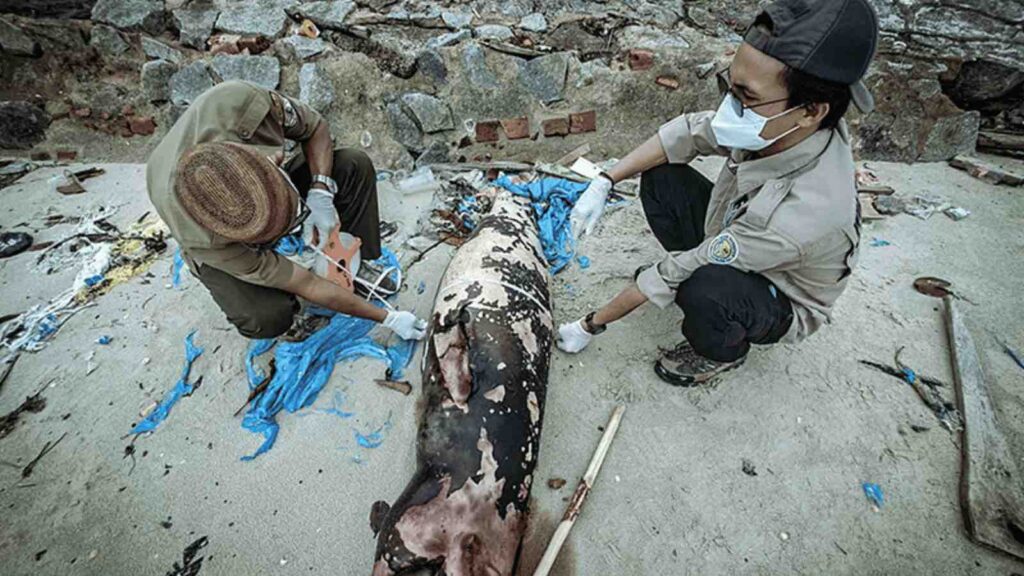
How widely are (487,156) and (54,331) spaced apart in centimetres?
274

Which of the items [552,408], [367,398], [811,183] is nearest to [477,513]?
[552,408]

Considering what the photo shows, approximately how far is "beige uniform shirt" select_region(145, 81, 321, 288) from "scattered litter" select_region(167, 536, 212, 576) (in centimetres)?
98

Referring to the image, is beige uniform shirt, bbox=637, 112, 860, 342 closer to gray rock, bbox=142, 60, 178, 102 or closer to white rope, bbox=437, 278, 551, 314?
white rope, bbox=437, 278, 551, 314

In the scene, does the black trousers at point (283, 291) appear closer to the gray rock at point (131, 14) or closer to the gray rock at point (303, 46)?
the gray rock at point (303, 46)

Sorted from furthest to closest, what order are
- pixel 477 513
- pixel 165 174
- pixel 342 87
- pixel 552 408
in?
pixel 342 87, pixel 552 408, pixel 165 174, pixel 477 513

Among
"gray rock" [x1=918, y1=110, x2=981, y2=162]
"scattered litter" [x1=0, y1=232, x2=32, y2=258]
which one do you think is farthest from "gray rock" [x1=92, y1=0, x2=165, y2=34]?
"gray rock" [x1=918, y1=110, x2=981, y2=162]

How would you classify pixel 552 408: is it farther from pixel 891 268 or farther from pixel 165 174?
pixel 891 268

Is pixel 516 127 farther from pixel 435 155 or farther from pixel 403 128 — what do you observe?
pixel 403 128

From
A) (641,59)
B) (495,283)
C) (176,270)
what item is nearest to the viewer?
(495,283)

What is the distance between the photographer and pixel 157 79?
10.5 feet

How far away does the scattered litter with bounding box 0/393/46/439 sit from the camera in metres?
1.96

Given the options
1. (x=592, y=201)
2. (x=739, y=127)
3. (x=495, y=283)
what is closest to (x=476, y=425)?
(x=495, y=283)

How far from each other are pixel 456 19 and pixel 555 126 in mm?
1072

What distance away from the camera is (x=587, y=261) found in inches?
103
